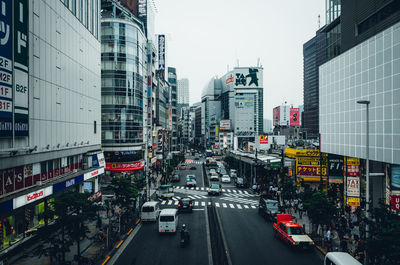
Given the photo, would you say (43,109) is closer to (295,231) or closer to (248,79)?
(295,231)

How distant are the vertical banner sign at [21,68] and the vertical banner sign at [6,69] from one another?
584 mm

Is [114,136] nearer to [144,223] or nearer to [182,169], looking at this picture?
[144,223]

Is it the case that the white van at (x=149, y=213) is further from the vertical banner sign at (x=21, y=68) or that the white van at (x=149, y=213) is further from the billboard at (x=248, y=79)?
the billboard at (x=248, y=79)

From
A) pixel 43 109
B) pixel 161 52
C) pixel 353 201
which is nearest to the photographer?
pixel 43 109

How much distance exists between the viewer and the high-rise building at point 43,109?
1822 centimetres

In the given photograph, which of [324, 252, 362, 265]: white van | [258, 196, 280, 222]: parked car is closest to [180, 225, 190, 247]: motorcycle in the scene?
[324, 252, 362, 265]: white van

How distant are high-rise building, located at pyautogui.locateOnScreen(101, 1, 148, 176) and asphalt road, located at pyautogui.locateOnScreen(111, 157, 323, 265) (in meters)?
27.2

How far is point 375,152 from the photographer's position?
2555 cm

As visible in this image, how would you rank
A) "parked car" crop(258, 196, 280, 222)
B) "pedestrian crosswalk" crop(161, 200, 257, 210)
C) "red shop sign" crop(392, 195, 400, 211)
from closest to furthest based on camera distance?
"red shop sign" crop(392, 195, 400, 211) → "parked car" crop(258, 196, 280, 222) → "pedestrian crosswalk" crop(161, 200, 257, 210)

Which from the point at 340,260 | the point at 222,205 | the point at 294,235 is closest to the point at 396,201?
the point at 294,235

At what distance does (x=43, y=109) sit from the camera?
927 inches

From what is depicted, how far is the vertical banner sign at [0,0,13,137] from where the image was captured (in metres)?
16.9

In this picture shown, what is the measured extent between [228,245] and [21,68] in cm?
1909

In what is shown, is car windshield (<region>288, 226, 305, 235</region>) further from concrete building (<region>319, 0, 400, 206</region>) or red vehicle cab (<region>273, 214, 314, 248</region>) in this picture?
concrete building (<region>319, 0, 400, 206</region>)
